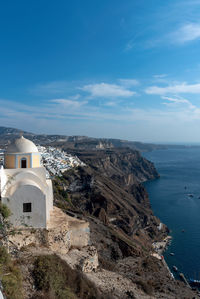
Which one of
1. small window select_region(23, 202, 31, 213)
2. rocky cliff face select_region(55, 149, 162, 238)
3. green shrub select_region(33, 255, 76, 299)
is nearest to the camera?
green shrub select_region(33, 255, 76, 299)

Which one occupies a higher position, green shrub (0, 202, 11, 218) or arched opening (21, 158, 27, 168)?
arched opening (21, 158, 27, 168)

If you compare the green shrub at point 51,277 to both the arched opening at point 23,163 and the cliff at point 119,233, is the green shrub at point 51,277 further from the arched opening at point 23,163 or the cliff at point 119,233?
the arched opening at point 23,163

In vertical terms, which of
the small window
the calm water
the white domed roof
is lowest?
the calm water

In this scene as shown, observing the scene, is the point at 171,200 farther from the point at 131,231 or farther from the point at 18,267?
the point at 18,267

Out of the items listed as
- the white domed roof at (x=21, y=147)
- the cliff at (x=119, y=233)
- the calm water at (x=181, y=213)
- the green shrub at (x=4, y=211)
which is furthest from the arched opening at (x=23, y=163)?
the calm water at (x=181, y=213)

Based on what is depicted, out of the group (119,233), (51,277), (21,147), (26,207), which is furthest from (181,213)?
(51,277)

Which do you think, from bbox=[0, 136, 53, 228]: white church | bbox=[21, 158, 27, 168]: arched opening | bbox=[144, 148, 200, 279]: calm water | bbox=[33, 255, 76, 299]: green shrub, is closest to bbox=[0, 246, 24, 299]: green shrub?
bbox=[33, 255, 76, 299]: green shrub

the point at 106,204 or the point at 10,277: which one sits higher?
the point at 10,277

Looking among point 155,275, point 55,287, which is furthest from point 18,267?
point 155,275

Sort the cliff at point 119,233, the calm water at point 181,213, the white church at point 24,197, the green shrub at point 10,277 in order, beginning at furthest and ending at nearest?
the calm water at point 181,213 < the cliff at point 119,233 < the white church at point 24,197 < the green shrub at point 10,277

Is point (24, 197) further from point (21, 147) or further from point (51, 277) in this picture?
point (51, 277)

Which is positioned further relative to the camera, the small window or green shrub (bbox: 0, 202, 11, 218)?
the small window

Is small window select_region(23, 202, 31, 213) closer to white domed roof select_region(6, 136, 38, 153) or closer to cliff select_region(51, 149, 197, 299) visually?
white domed roof select_region(6, 136, 38, 153)
